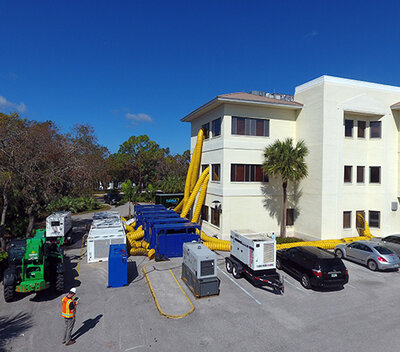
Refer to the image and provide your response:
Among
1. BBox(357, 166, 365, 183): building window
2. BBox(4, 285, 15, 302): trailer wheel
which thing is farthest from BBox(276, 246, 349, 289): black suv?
BBox(4, 285, 15, 302): trailer wheel

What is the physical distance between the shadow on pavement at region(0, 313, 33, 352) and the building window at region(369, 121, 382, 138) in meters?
25.3

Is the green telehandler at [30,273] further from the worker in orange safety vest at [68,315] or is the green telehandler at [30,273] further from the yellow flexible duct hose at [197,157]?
the yellow flexible duct hose at [197,157]

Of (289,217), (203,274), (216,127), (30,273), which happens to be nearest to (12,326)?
(30,273)

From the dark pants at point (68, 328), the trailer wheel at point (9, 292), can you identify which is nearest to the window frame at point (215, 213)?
the trailer wheel at point (9, 292)

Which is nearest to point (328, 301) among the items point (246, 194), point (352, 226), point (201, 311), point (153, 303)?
point (201, 311)

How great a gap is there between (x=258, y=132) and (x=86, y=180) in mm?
14926

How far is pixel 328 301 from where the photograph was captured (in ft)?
36.6

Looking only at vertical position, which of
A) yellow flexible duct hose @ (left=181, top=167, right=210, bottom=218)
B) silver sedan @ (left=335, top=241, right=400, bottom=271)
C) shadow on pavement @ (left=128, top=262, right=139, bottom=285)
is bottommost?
shadow on pavement @ (left=128, top=262, right=139, bottom=285)

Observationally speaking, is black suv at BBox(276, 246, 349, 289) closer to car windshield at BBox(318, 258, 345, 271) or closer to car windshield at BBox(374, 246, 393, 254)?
car windshield at BBox(318, 258, 345, 271)

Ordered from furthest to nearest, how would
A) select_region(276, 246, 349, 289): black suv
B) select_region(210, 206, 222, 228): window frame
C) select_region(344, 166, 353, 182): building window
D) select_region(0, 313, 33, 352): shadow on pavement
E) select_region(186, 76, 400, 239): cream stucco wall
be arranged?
select_region(344, 166, 353, 182): building window → select_region(210, 206, 222, 228): window frame → select_region(186, 76, 400, 239): cream stucco wall → select_region(276, 246, 349, 289): black suv → select_region(0, 313, 33, 352): shadow on pavement

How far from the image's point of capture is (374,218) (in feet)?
71.7

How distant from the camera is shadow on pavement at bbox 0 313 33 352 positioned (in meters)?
8.35

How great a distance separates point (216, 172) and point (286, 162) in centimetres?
574

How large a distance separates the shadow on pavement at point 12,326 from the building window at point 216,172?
15135 mm
